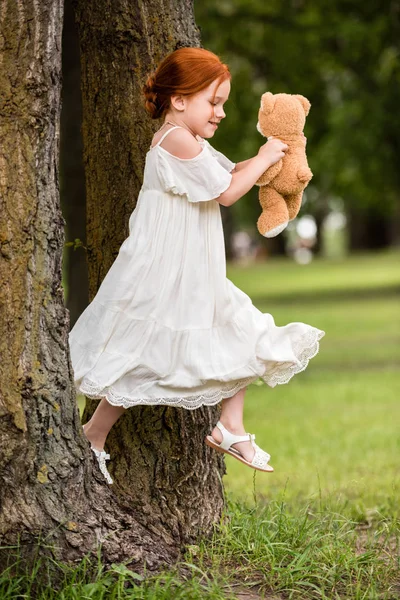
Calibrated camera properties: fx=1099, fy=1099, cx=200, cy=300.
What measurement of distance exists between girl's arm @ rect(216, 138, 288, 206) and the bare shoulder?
0.55 ft

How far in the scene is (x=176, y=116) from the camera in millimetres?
3943

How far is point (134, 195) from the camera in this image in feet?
14.4

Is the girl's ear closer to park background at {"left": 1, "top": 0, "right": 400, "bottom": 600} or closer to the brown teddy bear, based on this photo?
the brown teddy bear

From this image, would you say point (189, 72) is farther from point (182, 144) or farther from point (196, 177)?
point (196, 177)

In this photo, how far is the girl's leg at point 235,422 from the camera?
3898mm

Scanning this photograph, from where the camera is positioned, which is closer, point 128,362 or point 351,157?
point 128,362

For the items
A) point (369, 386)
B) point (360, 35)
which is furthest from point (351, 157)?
point (369, 386)

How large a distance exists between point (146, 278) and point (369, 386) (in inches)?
344

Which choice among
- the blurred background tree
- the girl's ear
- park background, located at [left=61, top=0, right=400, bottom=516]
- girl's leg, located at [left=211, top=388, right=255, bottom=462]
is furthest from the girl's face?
the blurred background tree

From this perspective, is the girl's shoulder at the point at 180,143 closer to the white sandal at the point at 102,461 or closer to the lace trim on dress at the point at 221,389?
the lace trim on dress at the point at 221,389

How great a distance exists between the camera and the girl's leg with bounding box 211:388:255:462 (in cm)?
390

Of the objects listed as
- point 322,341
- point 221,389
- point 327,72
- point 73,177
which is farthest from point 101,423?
point 327,72

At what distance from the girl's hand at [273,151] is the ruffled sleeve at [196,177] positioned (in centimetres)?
16

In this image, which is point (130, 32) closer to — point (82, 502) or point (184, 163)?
point (184, 163)
